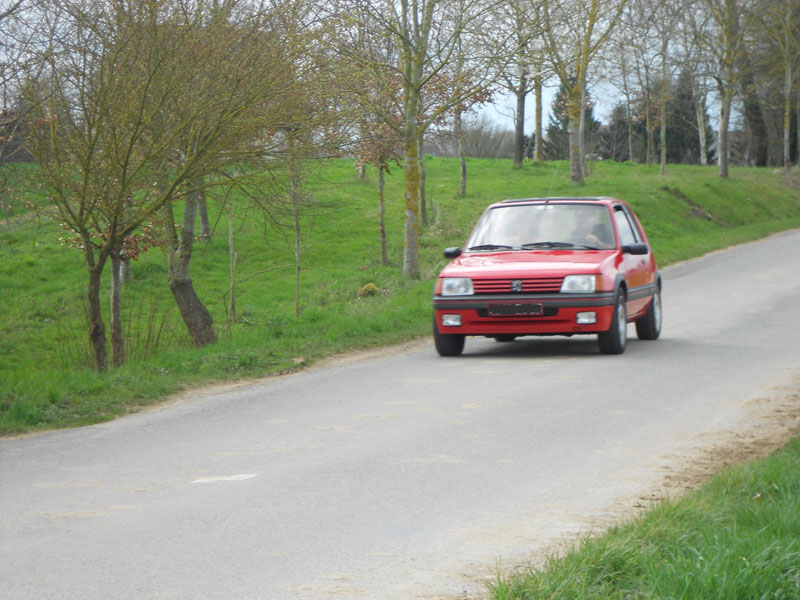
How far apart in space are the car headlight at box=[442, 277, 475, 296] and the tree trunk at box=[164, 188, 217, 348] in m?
7.26

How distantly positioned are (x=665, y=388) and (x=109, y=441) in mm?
5163

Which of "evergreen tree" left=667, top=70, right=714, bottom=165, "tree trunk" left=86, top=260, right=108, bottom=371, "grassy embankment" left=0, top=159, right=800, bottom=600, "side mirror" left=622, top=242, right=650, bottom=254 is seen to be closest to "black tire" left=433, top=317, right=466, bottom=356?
"grassy embankment" left=0, top=159, right=800, bottom=600

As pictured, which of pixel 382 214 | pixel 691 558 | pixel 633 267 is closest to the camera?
pixel 691 558

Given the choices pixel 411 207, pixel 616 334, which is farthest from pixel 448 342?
pixel 411 207

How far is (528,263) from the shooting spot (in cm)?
1305

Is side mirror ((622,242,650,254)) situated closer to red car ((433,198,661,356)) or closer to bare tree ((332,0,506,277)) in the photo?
red car ((433,198,661,356))

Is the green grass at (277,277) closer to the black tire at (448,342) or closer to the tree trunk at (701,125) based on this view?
the black tire at (448,342)

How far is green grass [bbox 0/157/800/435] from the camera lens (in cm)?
1179

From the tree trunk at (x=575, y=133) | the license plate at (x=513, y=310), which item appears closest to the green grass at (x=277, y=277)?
the tree trunk at (x=575, y=133)

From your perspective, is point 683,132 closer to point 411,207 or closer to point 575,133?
point 575,133

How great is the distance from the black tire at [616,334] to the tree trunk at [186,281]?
27.8 feet

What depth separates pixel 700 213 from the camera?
37.8m

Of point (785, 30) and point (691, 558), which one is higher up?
point (785, 30)

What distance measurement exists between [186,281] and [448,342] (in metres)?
8.18
